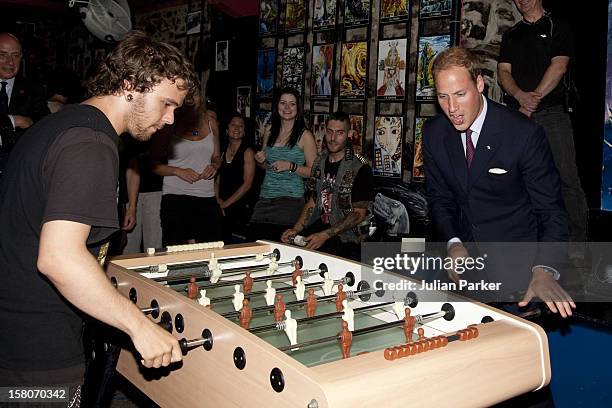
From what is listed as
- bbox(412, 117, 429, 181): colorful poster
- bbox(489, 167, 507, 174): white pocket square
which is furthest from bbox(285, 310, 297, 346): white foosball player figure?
bbox(412, 117, 429, 181): colorful poster

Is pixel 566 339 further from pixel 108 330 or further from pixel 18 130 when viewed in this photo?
pixel 18 130

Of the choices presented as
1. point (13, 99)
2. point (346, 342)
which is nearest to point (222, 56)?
point (13, 99)

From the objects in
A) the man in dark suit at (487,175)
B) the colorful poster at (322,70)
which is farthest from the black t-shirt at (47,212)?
the colorful poster at (322,70)

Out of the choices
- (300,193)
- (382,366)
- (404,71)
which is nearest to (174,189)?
(300,193)

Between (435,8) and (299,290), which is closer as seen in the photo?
(299,290)

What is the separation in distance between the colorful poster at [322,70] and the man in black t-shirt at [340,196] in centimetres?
141

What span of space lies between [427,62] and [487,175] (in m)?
2.14

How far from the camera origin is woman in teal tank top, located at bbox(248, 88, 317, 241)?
165 inches

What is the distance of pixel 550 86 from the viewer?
3.72m

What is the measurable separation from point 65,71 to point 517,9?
387 centimetres

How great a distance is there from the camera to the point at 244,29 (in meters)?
6.55

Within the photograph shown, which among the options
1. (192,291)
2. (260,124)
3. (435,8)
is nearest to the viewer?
(192,291)

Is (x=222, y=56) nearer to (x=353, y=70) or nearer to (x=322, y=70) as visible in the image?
(x=322, y=70)

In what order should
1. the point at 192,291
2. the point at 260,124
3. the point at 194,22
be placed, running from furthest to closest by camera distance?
the point at 194,22 → the point at 260,124 → the point at 192,291
